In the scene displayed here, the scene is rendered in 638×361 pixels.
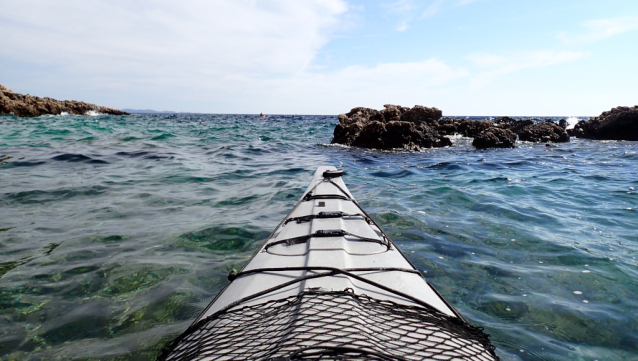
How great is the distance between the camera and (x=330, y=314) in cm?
183

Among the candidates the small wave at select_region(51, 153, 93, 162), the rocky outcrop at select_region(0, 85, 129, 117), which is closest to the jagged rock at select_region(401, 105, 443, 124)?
the small wave at select_region(51, 153, 93, 162)

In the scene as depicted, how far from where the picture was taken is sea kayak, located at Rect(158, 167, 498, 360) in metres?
1.59

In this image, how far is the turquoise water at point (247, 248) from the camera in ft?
9.41

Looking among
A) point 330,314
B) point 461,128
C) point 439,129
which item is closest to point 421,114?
point 439,129

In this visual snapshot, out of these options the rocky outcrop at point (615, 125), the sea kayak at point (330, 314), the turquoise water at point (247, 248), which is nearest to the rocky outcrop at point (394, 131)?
the turquoise water at point (247, 248)

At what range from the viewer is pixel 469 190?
306 inches

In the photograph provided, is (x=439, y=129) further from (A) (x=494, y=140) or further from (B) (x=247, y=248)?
(B) (x=247, y=248)

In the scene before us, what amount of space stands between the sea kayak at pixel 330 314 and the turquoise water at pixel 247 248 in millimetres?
1001

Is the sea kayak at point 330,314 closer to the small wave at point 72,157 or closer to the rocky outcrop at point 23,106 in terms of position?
the small wave at point 72,157

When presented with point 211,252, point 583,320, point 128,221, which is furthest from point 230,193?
point 583,320

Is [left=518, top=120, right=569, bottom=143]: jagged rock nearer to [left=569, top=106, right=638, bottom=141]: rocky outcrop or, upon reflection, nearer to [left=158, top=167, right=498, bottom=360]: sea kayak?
[left=569, top=106, right=638, bottom=141]: rocky outcrop

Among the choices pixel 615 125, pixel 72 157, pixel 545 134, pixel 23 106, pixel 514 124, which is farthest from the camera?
pixel 23 106

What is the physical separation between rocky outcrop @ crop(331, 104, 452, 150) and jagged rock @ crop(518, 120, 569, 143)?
6.66 meters

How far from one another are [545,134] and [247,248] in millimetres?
23351
